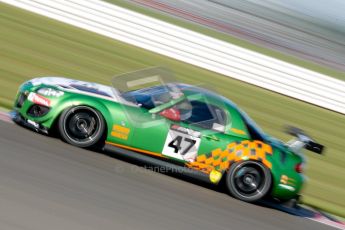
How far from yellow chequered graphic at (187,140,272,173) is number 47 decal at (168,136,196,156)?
181mm

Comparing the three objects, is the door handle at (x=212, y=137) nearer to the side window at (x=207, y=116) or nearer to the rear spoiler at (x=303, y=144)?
the side window at (x=207, y=116)

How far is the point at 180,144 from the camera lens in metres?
7.70

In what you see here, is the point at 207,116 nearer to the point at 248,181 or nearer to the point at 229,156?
the point at 229,156

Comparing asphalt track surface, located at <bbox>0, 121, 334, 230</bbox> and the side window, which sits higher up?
the side window

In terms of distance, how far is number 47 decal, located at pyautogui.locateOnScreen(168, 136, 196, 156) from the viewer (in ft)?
25.2

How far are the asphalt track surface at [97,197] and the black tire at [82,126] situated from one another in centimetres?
13

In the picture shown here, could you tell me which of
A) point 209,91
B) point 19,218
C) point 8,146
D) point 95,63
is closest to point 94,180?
point 8,146

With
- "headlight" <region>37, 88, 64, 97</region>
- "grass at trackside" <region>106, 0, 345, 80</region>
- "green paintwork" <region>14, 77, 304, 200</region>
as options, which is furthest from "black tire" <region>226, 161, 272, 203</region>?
"grass at trackside" <region>106, 0, 345, 80</region>

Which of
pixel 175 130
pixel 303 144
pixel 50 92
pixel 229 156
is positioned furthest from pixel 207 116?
pixel 50 92

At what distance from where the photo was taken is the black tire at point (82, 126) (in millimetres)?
7570

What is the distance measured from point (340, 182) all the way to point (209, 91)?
3.85m

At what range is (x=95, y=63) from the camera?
13.3 m

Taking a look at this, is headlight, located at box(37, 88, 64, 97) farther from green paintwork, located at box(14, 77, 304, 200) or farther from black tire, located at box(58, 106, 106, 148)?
black tire, located at box(58, 106, 106, 148)

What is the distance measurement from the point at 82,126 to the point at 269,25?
18505 millimetres
